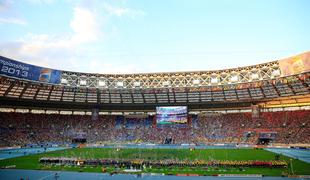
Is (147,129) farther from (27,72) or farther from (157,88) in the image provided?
(27,72)

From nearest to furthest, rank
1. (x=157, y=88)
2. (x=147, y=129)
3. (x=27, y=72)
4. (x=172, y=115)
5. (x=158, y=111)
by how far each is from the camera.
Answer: (x=27, y=72)
(x=157, y=88)
(x=172, y=115)
(x=158, y=111)
(x=147, y=129)

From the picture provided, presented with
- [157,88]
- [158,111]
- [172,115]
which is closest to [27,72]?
[157,88]

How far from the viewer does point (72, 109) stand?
77.5m

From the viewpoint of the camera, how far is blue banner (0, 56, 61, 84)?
47.6 meters

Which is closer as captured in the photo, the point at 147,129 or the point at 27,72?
the point at 27,72

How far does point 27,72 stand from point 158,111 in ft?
112

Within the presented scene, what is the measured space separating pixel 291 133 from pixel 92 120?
53343mm

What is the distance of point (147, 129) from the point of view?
247 feet

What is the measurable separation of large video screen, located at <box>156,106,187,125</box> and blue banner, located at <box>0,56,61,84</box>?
28.0 metres

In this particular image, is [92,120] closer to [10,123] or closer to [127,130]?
[127,130]

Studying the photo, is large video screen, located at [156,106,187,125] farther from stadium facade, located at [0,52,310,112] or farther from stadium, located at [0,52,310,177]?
stadium facade, located at [0,52,310,112]

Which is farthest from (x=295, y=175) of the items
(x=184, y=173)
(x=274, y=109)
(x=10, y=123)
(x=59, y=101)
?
(x=10, y=123)

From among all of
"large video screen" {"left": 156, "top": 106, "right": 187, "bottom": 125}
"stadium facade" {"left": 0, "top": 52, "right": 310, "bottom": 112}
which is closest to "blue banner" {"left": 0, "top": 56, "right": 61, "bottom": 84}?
"stadium facade" {"left": 0, "top": 52, "right": 310, "bottom": 112}

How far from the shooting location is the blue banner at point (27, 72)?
1873 inches
